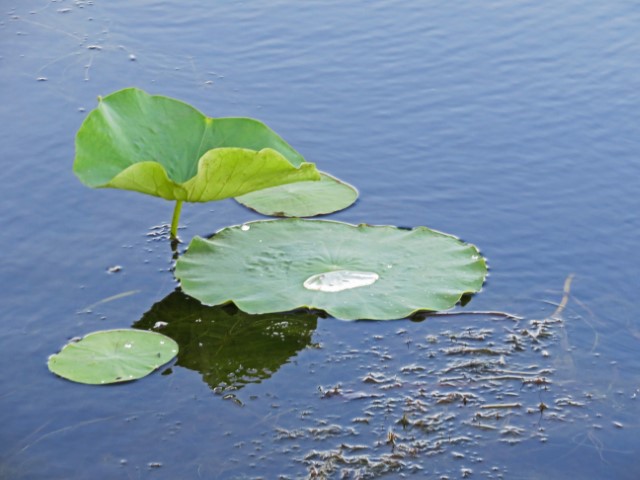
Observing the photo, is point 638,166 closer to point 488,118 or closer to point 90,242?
point 488,118

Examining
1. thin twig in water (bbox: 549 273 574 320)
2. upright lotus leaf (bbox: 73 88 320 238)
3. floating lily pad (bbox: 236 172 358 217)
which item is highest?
upright lotus leaf (bbox: 73 88 320 238)

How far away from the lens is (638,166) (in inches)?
213

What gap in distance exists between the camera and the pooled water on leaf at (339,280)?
4.36 meters

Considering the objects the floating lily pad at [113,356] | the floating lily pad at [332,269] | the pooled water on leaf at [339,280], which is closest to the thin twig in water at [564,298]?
the floating lily pad at [332,269]

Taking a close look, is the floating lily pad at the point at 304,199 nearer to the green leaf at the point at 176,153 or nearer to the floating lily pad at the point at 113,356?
the green leaf at the point at 176,153

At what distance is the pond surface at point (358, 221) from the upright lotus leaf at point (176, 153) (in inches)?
15.1

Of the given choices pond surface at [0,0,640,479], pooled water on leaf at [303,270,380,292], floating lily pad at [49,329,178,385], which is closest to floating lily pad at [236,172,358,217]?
pond surface at [0,0,640,479]

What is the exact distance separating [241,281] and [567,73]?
2.84 m

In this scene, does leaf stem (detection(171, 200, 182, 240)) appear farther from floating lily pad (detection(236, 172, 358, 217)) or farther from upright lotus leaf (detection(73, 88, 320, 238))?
floating lily pad (detection(236, 172, 358, 217))

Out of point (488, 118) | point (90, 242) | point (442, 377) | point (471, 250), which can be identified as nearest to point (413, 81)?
point (488, 118)

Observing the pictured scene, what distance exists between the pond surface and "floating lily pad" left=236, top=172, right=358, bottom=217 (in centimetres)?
9

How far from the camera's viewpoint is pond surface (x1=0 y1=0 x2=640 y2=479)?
3654 mm

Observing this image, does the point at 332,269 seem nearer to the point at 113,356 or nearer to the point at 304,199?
the point at 304,199

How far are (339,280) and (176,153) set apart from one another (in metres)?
0.92
